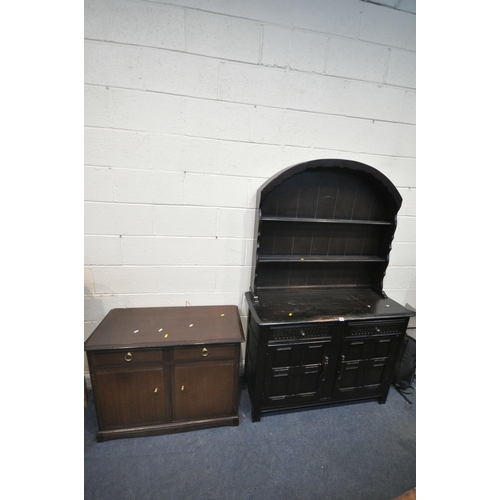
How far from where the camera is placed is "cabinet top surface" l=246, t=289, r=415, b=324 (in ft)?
5.20

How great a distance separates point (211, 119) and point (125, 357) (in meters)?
1.77

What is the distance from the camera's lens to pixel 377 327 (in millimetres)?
1698

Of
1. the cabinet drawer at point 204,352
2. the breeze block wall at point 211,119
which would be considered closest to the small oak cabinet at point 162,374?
the cabinet drawer at point 204,352

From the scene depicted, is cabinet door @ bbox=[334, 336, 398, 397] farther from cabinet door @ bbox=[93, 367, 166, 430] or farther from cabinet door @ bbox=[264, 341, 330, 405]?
cabinet door @ bbox=[93, 367, 166, 430]

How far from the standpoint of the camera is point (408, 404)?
1.93 m

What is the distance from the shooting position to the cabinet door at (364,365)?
1715mm

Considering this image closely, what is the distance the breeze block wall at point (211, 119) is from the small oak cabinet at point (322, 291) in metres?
0.22

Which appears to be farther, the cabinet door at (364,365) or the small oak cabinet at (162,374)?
the cabinet door at (364,365)

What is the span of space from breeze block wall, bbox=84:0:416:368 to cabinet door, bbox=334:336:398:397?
1.01 meters

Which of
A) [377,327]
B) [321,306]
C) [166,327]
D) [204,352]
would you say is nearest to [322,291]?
[321,306]

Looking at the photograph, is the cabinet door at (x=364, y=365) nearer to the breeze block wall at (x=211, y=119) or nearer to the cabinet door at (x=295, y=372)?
the cabinet door at (x=295, y=372)

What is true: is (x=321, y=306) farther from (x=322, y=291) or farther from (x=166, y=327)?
(x=166, y=327)

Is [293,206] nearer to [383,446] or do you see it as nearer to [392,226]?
[392,226]
